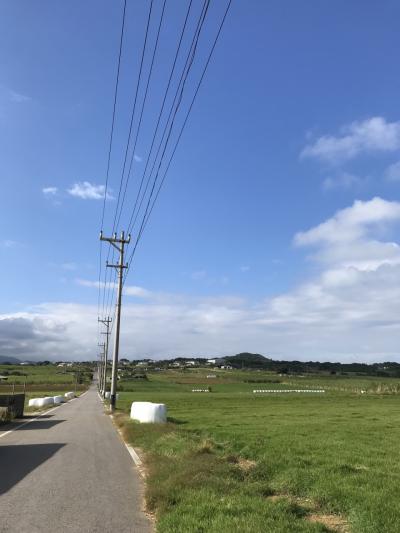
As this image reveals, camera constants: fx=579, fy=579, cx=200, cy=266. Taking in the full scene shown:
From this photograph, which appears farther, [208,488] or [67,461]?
[67,461]

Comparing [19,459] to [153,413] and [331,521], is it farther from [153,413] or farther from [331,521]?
[153,413]

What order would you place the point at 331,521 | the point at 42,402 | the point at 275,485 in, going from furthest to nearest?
the point at 42,402
the point at 275,485
the point at 331,521

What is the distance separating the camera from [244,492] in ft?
32.6

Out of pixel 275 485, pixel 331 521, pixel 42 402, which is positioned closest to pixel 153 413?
pixel 275 485

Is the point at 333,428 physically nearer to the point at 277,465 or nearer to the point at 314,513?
the point at 277,465

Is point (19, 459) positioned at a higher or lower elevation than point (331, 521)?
lower

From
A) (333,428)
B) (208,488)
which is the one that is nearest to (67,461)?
(208,488)

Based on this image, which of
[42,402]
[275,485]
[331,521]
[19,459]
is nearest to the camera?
[331,521]

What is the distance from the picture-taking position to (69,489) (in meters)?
11.4

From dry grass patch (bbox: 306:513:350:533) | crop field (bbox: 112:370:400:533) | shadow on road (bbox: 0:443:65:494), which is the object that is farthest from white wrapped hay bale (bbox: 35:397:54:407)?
dry grass patch (bbox: 306:513:350:533)

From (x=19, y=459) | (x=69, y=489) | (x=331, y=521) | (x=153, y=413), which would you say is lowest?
(x=19, y=459)

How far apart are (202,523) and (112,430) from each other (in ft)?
67.2

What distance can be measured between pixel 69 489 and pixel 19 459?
5645 mm

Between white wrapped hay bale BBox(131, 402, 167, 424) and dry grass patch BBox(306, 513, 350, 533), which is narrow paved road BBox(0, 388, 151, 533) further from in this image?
white wrapped hay bale BBox(131, 402, 167, 424)
